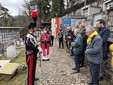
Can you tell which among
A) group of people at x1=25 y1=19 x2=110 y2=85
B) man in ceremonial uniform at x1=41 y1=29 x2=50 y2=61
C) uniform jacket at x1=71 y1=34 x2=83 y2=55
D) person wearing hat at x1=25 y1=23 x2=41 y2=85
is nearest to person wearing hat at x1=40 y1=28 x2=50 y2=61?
man in ceremonial uniform at x1=41 y1=29 x2=50 y2=61

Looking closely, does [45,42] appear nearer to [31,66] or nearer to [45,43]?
[45,43]

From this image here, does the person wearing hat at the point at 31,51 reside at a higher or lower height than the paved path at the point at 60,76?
higher

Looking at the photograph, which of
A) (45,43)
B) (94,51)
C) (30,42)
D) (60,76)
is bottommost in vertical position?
(60,76)

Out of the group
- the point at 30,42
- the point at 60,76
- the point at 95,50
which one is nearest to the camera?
the point at 95,50

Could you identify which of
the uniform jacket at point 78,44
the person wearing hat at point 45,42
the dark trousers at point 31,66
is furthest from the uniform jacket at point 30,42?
the person wearing hat at point 45,42

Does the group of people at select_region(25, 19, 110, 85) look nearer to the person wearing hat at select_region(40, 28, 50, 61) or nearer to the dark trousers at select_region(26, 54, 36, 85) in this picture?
the dark trousers at select_region(26, 54, 36, 85)

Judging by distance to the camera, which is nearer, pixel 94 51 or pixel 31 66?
pixel 94 51

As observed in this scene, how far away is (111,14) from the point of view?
8953 millimetres

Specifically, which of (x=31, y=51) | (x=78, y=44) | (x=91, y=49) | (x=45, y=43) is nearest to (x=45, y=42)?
(x=45, y=43)

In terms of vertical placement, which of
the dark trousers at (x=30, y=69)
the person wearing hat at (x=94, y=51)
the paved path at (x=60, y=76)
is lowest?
the paved path at (x=60, y=76)

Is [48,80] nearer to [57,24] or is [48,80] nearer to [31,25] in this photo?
[31,25]

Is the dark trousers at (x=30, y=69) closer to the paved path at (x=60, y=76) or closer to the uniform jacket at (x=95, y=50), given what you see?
the paved path at (x=60, y=76)

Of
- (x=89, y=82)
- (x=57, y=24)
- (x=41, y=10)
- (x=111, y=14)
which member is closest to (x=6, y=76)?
(x=89, y=82)

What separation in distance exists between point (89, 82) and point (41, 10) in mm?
39435
